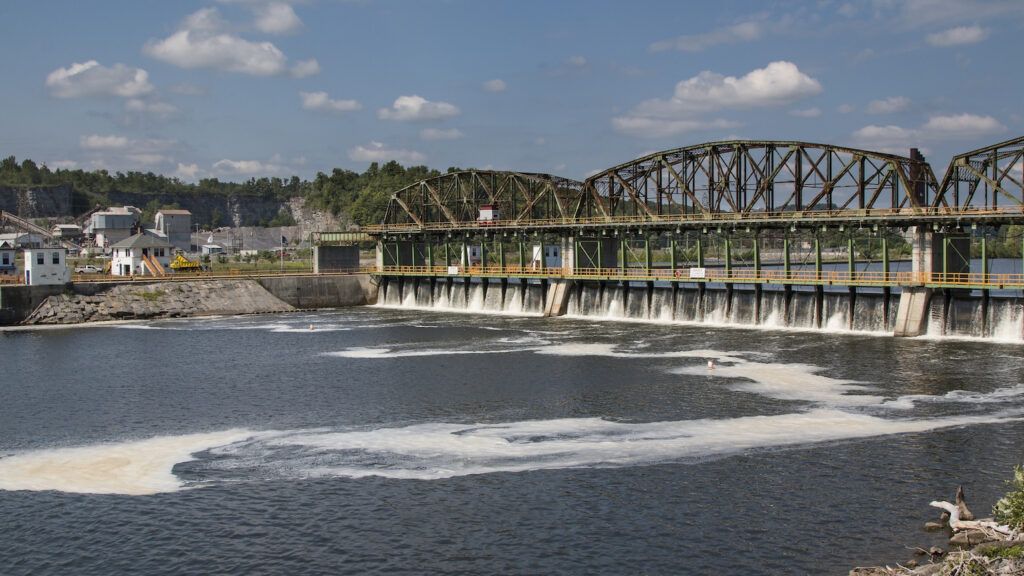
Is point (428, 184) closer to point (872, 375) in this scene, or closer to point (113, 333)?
point (113, 333)

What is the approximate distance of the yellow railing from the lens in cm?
7794

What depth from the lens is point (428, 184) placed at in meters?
143

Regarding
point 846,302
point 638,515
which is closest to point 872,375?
point 846,302

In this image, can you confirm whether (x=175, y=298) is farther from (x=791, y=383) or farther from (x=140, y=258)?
(x=791, y=383)

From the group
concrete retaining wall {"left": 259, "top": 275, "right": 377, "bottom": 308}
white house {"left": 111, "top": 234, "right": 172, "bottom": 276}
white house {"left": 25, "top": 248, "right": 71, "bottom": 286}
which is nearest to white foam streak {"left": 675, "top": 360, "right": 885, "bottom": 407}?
concrete retaining wall {"left": 259, "top": 275, "right": 377, "bottom": 308}

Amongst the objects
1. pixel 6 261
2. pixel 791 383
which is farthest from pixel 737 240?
pixel 6 261

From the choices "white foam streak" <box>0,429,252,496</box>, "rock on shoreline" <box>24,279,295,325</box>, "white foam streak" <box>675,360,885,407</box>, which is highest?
"rock on shoreline" <box>24,279,295,325</box>

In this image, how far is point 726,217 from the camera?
10044 centimetres

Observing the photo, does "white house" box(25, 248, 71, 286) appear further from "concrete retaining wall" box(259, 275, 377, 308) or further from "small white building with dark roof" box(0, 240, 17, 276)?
"concrete retaining wall" box(259, 275, 377, 308)

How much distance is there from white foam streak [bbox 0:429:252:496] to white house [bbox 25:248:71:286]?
70163 millimetres

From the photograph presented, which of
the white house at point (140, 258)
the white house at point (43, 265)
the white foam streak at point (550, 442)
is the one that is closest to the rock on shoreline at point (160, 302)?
the white house at point (43, 265)

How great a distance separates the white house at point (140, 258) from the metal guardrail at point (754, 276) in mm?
29881

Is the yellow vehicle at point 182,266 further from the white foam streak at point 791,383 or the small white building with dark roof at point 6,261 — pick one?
the white foam streak at point 791,383

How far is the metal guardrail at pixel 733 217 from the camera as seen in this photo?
7781 centimetres
